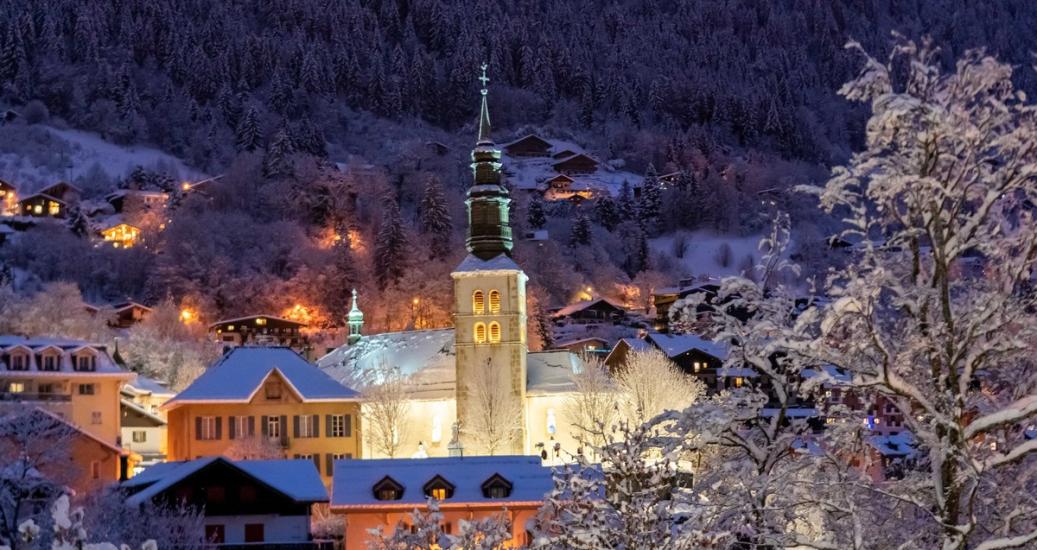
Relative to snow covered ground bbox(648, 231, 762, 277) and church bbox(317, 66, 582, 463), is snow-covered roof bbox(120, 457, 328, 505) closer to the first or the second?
church bbox(317, 66, 582, 463)

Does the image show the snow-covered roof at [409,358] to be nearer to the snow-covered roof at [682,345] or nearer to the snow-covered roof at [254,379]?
the snow-covered roof at [254,379]

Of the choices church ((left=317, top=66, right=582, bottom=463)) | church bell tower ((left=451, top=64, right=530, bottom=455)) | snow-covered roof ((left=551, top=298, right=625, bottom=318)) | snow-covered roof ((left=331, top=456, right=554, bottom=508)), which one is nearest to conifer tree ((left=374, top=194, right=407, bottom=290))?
snow-covered roof ((left=551, top=298, right=625, bottom=318))

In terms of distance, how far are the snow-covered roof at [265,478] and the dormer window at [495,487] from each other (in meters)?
5.69

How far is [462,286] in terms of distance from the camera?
248 ft

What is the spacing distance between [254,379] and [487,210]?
565 inches

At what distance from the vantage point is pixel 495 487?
53.3 metres

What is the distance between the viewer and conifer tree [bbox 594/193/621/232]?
172m

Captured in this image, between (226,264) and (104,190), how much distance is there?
34742 millimetres

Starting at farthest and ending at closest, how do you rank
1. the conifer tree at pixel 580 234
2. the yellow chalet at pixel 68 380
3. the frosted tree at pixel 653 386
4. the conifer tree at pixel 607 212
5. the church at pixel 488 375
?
1. the conifer tree at pixel 607 212
2. the conifer tree at pixel 580 234
3. the church at pixel 488 375
4. the yellow chalet at pixel 68 380
5. the frosted tree at pixel 653 386

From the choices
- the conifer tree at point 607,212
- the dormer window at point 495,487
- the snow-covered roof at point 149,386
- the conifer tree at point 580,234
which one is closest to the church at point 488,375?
the dormer window at point 495,487

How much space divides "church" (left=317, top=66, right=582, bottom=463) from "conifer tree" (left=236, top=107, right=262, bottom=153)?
10761 centimetres

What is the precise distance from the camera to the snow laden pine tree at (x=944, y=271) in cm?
1420

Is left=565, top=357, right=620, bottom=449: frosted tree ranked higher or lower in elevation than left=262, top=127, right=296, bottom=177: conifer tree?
lower

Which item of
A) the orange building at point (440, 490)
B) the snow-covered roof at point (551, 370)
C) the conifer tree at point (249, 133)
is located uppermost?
the conifer tree at point (249, 133)
